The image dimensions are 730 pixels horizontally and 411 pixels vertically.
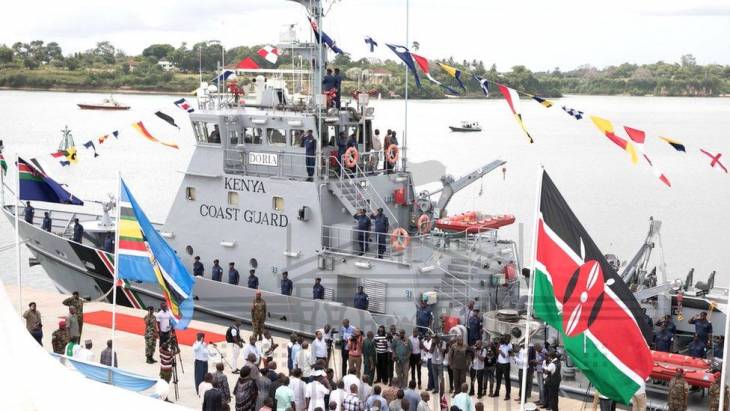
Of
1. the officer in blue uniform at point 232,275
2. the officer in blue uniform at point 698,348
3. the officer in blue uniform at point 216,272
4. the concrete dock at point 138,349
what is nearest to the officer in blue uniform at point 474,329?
the concrete dock at point 138,349

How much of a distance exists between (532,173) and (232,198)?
35820mm

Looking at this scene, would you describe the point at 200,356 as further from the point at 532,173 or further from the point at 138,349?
the point at 532,173

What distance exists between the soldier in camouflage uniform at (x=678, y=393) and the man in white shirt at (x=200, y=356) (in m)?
6.52

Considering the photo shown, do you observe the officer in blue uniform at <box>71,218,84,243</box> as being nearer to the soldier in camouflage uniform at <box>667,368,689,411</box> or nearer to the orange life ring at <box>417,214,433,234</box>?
the orange life ring at <box>417,214,433,234</box>

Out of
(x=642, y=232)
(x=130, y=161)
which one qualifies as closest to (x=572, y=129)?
(x=130, y=161)

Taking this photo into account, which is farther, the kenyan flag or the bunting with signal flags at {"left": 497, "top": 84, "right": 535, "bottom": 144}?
the bunting with signal flags at {"left": 497, "top": 84, "right": 535, "bottom": 144}

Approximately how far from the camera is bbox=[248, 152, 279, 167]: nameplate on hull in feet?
60.6

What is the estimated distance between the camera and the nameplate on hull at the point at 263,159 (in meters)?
18.5

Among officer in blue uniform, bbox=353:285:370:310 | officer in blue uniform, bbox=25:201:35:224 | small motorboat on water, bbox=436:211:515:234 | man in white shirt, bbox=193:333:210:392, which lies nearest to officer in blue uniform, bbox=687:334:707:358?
small motorboat on water, bbox=436:211:515:234

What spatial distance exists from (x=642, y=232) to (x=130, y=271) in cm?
2666

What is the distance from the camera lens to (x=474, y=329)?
1555 cm

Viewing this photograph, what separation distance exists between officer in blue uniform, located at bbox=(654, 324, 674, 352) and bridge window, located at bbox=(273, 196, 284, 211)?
7423 millimetres

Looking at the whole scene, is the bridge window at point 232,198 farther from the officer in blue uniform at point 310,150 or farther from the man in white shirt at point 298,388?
the man in white shirt at point 298,388

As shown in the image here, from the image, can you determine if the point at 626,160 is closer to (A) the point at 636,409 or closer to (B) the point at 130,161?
(B) the point at 130,161
